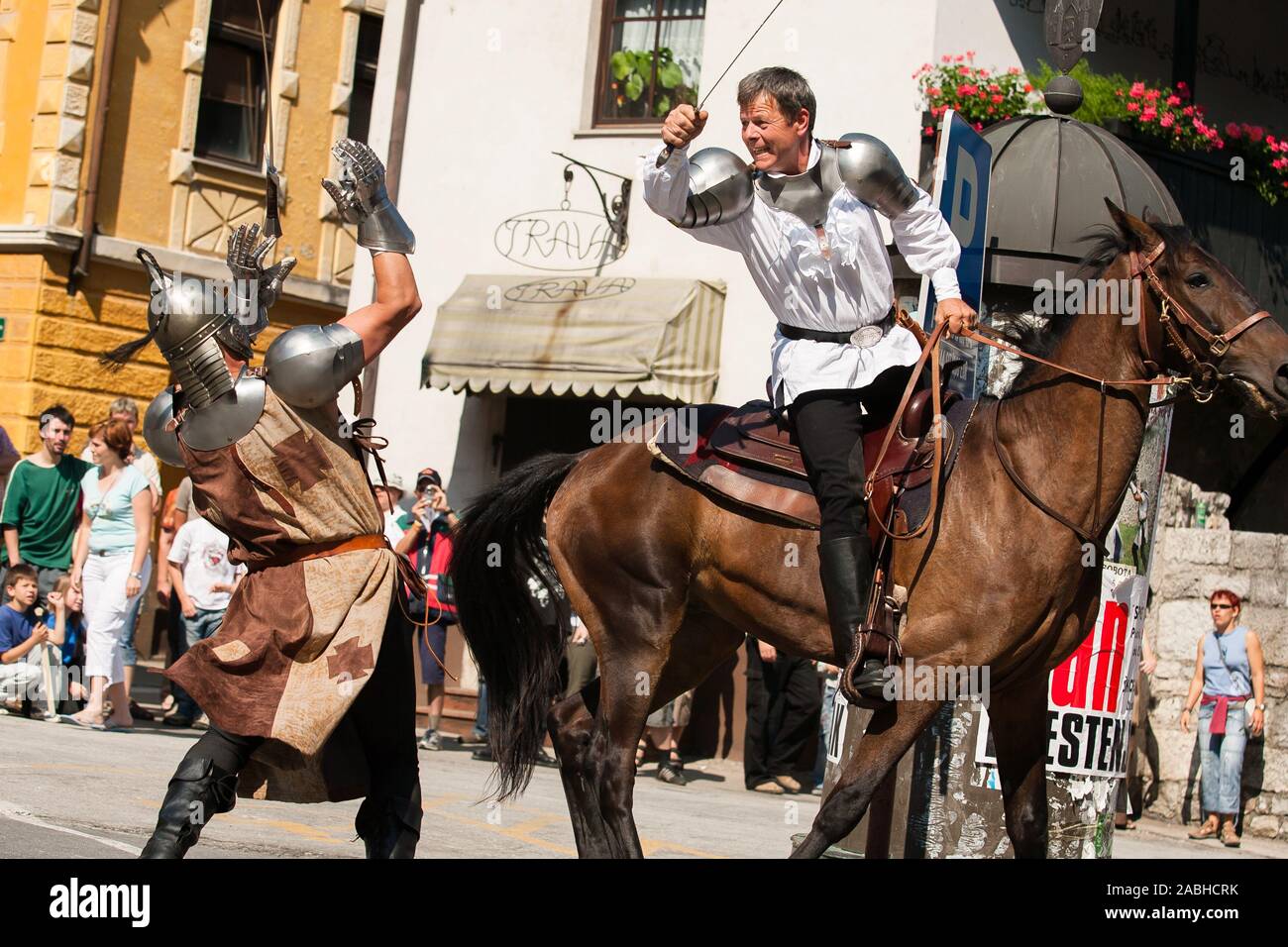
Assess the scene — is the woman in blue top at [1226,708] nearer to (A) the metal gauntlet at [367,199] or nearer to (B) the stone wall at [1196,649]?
(B) the stone wall at [1196,649]

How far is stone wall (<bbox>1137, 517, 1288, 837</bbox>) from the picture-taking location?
1291cm

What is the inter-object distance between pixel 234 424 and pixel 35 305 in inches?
622

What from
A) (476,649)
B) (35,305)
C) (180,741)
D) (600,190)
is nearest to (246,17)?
(35,305)

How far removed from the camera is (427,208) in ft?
57.5

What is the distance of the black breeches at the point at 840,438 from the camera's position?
6.07 metres

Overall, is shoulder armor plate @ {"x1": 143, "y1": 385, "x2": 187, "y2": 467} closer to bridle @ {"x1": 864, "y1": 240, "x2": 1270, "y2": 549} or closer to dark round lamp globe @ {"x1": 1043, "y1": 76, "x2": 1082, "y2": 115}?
bridle @ {"x1": 864, "y1": 240, "x2": 1270, "y2": 549}

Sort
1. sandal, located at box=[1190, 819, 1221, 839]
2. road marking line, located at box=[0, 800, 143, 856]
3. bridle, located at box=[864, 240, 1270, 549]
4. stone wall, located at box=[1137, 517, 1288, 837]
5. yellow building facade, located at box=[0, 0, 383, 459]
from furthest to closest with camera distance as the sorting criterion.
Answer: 1. yellow building facade, located at box=[0, 0, 383, 459]
2. stone wall, located at box=[1137, 517, 1288, 837]
3. sandal, located at box=[1190, 819, 1221, 839]
4. road marking line, located at box=[0, 800, 143, 856]
5. bridle, located at box=[864, 240, 1270, 549]

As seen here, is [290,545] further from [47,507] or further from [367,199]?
[47,507]

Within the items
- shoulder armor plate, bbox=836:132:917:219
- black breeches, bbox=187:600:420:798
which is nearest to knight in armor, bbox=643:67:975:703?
shoulder armor plate, bbox=836:132:917:219

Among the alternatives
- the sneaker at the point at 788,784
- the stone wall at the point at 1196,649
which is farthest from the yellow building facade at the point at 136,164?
the stone wall at the point at 1196,649

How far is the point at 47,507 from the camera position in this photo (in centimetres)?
1220

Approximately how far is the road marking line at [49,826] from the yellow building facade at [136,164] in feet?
42.2

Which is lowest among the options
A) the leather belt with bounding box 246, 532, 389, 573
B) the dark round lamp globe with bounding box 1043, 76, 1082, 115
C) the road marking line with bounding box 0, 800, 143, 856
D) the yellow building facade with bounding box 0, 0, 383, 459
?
the road marking line with bounding box 0, 800, 143, 856

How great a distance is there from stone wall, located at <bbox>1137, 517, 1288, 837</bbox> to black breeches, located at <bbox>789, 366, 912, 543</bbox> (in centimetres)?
777
